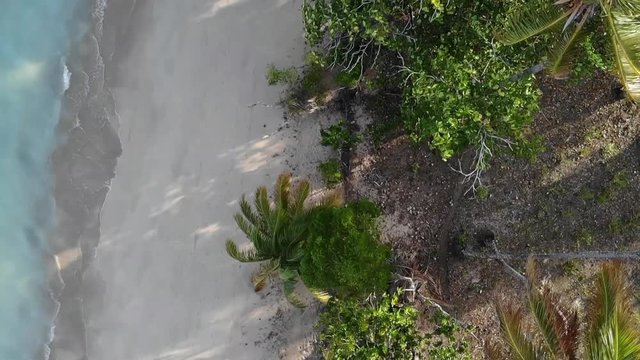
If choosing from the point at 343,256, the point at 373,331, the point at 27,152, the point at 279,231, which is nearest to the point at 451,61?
the point at 343,256

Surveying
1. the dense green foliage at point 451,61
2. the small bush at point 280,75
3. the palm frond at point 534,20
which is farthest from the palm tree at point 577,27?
the small bush at point 280,75

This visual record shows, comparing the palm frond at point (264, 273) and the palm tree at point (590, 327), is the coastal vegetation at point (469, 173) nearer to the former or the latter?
the palm tree at point (590, 327)

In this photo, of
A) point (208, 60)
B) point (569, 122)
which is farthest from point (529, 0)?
point (208, 60)

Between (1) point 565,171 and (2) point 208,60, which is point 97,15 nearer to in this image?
(2) point 208,60

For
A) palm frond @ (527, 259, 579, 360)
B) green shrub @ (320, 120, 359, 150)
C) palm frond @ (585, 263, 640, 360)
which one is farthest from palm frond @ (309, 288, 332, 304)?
palm frond @ (585, 263, 640, 360)

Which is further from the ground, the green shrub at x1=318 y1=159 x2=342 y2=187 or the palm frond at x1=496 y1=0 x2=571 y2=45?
the palm frond at x1=496 y1=0 x2=571 y2=45

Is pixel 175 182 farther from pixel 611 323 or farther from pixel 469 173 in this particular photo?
pixel 611 323

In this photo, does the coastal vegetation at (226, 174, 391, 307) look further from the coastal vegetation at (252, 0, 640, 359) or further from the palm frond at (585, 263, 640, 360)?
the palm frond at (585, 263, 640, 360)
